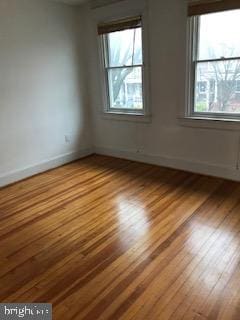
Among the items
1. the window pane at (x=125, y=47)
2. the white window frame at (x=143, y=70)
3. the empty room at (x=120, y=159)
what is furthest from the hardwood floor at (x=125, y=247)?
the window pane at (x=125, y=47)

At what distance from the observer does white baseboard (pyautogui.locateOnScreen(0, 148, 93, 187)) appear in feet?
12.7

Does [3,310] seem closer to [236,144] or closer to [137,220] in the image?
[137,220]

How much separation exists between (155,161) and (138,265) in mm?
2313

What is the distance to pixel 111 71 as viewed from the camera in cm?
448

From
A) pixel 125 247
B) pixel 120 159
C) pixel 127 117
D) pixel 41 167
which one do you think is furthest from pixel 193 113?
pixel 41 167

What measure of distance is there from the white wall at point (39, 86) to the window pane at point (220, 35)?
2061mm

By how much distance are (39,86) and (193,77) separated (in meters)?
2.18

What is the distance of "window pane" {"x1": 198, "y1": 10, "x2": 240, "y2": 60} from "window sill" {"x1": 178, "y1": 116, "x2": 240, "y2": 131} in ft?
2.45

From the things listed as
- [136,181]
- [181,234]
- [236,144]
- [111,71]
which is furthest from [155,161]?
[181,234]

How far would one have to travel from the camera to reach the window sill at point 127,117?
4164 millimetres

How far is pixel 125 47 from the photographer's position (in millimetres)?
4191

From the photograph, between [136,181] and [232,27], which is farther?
[136,181]

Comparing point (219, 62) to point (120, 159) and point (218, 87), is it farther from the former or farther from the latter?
point (120, 159)

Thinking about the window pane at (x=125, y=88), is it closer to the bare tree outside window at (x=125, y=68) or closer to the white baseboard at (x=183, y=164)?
the bare tree outside window at (x=125, y=68)
